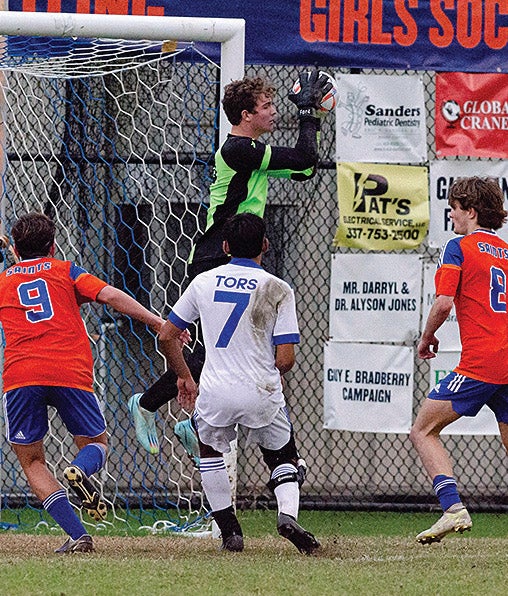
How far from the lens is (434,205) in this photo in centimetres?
837

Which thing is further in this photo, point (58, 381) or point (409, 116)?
point (409, 116)

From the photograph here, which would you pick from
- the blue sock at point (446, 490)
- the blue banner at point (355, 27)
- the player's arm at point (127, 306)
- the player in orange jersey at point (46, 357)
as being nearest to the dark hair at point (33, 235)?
the player in orange jersey at point (46, 357)

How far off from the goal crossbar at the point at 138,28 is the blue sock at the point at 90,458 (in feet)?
6.94

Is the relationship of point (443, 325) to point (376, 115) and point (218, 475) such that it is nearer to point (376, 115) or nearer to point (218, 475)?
point (376, 115)

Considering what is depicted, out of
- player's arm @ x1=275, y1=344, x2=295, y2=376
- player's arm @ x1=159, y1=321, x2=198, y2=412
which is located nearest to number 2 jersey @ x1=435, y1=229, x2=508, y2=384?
player's arm @ x1=275, y1=344, x2=295, y2=376

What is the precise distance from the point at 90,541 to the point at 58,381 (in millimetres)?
825

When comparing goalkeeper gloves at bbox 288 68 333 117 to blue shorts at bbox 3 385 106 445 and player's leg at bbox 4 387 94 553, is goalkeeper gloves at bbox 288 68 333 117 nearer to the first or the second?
blue shorts at bbox 3 385 106 445

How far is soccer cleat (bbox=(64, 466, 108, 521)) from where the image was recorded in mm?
5566

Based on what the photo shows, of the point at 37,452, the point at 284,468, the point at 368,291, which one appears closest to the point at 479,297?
the point at 284,468

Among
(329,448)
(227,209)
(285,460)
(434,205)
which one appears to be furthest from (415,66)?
(285,460)

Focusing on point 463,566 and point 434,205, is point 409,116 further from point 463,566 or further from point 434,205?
point 463,566

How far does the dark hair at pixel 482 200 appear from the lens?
595cm

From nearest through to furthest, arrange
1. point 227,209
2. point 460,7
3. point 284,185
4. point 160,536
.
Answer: point 227,209 → point 160,536 → point 460,7 → point 284,185

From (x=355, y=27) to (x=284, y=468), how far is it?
3513 mm
